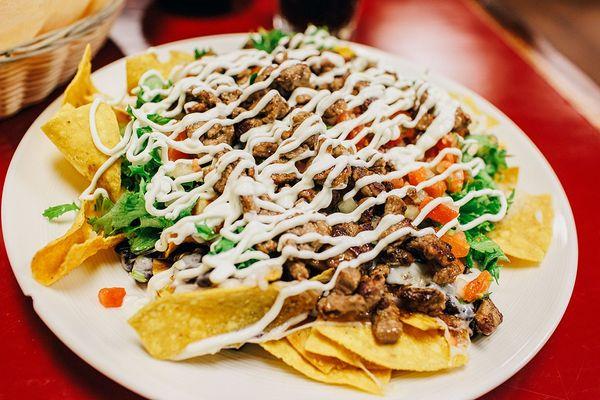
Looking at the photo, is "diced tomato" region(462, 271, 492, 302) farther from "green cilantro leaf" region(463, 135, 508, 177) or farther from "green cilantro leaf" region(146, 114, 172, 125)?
"green cilantro leaf" region(146, 114, 172, 125)

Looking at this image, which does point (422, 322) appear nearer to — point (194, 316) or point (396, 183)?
point (396, 183)

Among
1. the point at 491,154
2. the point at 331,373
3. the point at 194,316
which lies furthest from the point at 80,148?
the point at 491,154

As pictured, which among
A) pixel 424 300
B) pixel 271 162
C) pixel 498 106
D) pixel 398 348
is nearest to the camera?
pixel 398 348

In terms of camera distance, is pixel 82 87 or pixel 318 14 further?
pixel 318 14

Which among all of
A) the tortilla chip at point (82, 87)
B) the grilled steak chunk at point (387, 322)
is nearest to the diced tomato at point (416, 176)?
the grilled steak chunk at point (387, 322)

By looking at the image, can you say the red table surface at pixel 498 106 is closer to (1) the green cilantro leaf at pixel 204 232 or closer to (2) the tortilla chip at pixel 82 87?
(2) the tortilla chip at pixel 82 87

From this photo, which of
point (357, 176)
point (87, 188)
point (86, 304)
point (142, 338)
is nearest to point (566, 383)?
point (357, 176)

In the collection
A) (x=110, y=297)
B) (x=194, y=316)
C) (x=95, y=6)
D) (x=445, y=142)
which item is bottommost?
(x=110, y=297)
